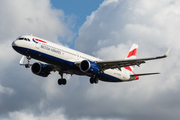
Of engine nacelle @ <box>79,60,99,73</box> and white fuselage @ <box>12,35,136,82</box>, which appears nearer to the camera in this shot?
white fuselage @ <box>12,35,136,82</box>

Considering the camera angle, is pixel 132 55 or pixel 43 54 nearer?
pixel 43 54

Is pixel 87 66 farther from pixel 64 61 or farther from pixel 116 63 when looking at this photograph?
pixel 116 63

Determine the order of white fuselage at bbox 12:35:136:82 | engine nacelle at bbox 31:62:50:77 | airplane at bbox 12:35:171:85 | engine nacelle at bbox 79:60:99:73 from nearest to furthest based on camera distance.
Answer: white fuselage at bbox 12:35:136:82 < airplane at bbox 12:35:171:85 < engine nacelle at bbox 79:60:99:73 < engine nacelle at bbox 31:62:50:77

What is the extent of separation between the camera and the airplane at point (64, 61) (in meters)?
42.9

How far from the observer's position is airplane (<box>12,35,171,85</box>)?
1691 inches

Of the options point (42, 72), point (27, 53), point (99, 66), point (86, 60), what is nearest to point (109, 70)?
point (99, 66)

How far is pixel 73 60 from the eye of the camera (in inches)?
1817

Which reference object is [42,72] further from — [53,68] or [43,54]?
[43,54]

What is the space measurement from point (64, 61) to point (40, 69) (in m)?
7.81

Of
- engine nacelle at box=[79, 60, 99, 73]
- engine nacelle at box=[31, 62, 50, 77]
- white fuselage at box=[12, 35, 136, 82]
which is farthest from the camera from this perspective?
engine nacelle at box=[31, 62, 50, 77]

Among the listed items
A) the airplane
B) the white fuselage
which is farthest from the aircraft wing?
the white fuselage

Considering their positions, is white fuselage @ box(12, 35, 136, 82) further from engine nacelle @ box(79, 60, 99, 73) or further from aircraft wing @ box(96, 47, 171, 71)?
aircraft wing @ box(96, 47, 171, 71)

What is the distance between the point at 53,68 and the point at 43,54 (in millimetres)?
8521

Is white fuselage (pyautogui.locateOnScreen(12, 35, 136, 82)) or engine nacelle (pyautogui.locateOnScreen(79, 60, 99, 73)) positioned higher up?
white fuselage (pyautogui.locateOnScreen(12, 35, 136, 82))
